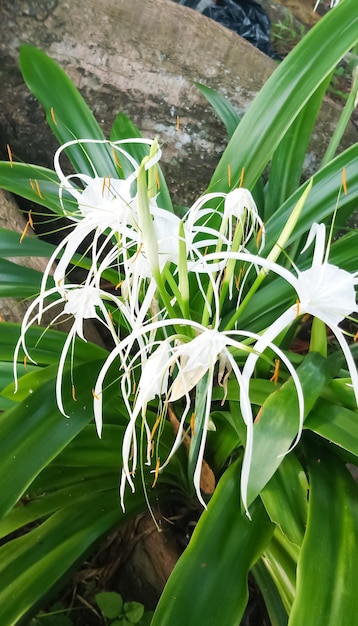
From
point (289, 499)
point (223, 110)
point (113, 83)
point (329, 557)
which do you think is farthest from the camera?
point (113, 83)

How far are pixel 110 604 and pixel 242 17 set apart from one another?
7.27 feet

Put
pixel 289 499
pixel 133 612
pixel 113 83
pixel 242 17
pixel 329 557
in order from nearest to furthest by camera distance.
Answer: pixel 329 557 < pixel 289 499 < pixel 133 612 < pixel 113 83 < pixel 242 17

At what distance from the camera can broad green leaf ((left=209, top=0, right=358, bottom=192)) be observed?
2.37 ft

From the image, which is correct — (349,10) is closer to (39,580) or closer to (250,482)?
(250,482)

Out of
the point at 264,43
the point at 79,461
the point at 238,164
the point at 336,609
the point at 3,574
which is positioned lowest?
the point at 3,574

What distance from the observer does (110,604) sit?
0.82 meters

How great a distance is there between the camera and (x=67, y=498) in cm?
76

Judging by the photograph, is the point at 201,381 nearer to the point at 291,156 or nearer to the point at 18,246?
the point at 18,246

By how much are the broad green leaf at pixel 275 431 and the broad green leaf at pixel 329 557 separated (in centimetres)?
7

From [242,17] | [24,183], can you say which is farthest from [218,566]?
[242,17]

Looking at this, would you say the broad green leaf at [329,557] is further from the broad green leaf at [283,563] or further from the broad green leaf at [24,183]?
the broad green leaf at [24,183]

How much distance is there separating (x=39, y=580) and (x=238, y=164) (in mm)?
671

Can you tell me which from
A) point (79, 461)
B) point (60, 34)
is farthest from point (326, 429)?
point (60, 34)

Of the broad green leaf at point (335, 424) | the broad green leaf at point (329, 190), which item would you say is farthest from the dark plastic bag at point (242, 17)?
the broad green leaf at point (335, 424)
